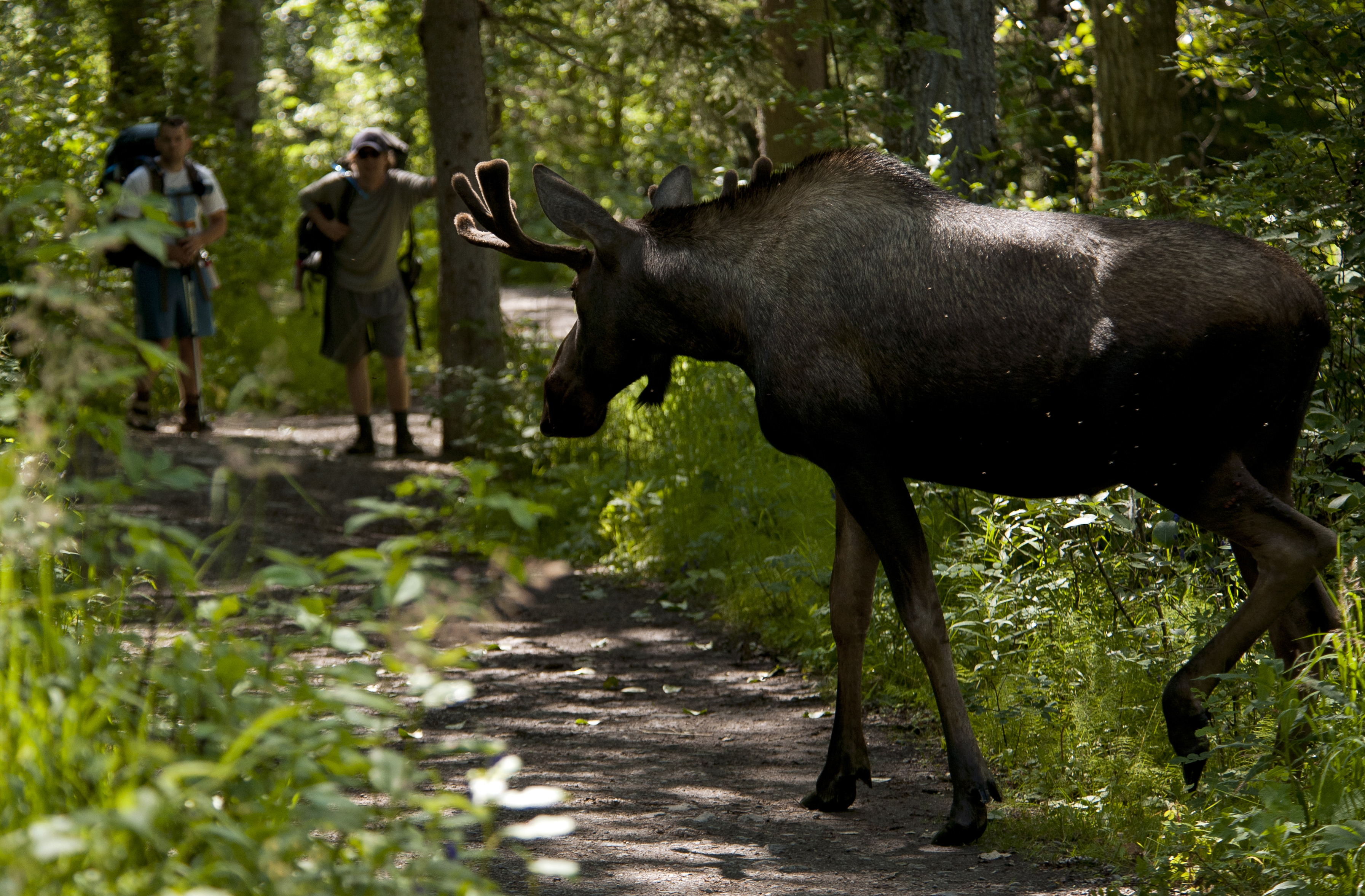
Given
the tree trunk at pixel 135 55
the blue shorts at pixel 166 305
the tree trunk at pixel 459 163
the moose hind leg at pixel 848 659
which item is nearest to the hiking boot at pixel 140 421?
the blue shorts at pixel 166 305

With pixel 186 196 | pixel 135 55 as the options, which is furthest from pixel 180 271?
pixel 135 55

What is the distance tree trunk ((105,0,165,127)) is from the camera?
16.8m

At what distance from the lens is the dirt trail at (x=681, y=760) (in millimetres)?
4301

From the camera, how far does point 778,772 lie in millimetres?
5516

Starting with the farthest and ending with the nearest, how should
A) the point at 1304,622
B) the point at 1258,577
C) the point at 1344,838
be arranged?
the point at 1304,622, the point at 1258,577, the point at 1344,838

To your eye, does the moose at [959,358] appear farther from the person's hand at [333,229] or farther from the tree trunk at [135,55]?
the tree trunk at [135,55]

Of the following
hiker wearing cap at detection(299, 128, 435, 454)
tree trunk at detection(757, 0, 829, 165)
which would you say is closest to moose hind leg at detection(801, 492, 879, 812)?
hiker wearing cap at detection(299, 128, 435, 454)

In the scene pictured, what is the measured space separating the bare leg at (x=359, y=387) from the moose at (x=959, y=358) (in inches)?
294

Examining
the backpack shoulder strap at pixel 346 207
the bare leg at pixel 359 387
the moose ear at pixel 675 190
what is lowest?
the bare leg at pixel 359 387

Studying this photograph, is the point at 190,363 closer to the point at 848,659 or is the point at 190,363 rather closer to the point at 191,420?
the point at 191,420

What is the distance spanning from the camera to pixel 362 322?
12383 mm

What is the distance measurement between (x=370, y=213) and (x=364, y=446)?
2.15 meters

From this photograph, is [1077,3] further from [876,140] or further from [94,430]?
[94,430]

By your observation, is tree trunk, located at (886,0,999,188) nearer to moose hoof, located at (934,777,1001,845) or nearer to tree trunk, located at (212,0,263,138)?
moose hoof, located at (934,777,1001,845)
